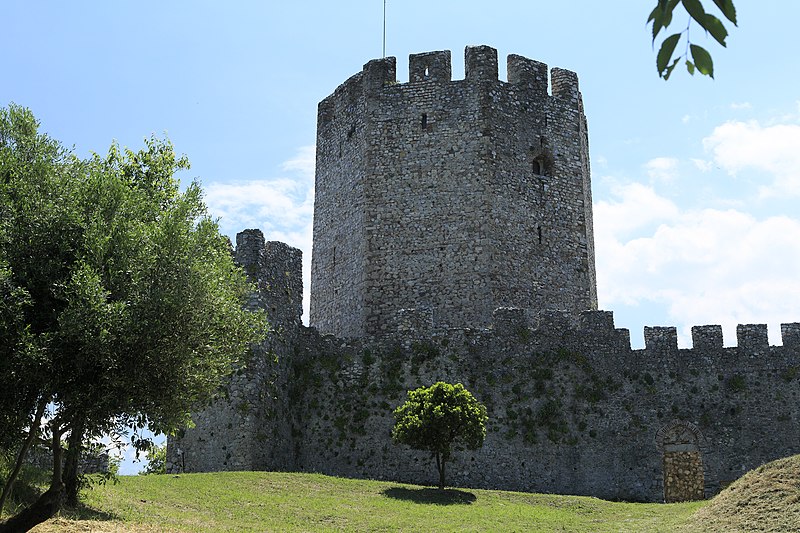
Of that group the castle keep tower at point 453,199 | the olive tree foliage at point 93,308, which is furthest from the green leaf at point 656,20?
the castle keep tower at point 453,199

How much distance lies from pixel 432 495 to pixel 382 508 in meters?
2.40

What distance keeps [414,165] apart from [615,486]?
1384cm

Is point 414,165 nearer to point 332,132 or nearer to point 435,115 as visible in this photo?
point 435,115

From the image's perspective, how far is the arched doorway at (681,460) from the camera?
1057 inches

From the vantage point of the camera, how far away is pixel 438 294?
32406 millimetres

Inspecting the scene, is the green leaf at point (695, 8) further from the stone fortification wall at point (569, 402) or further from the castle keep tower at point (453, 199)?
the castle keep tower at point (453, 199)

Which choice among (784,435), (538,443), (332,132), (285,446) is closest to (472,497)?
(538,443)

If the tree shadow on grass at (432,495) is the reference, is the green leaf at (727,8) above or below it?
above

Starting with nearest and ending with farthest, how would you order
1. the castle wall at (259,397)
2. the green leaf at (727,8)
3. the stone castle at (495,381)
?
1. the green leaf at (727,8)
2. the castle wall at (259,397)
3. the stone castle at (495,381)

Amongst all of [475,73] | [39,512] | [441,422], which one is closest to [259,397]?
[441,422]

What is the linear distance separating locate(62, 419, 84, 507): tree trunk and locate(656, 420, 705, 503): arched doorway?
1656 cm

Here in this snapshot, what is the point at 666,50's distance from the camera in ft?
15.3

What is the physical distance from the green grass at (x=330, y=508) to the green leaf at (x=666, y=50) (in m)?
13.6

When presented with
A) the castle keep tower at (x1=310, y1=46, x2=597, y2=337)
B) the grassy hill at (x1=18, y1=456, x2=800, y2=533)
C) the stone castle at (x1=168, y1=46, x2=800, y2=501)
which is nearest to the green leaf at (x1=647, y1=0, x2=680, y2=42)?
the grassy hill at (x1=18, y1=456, x2=800, y2=533)
